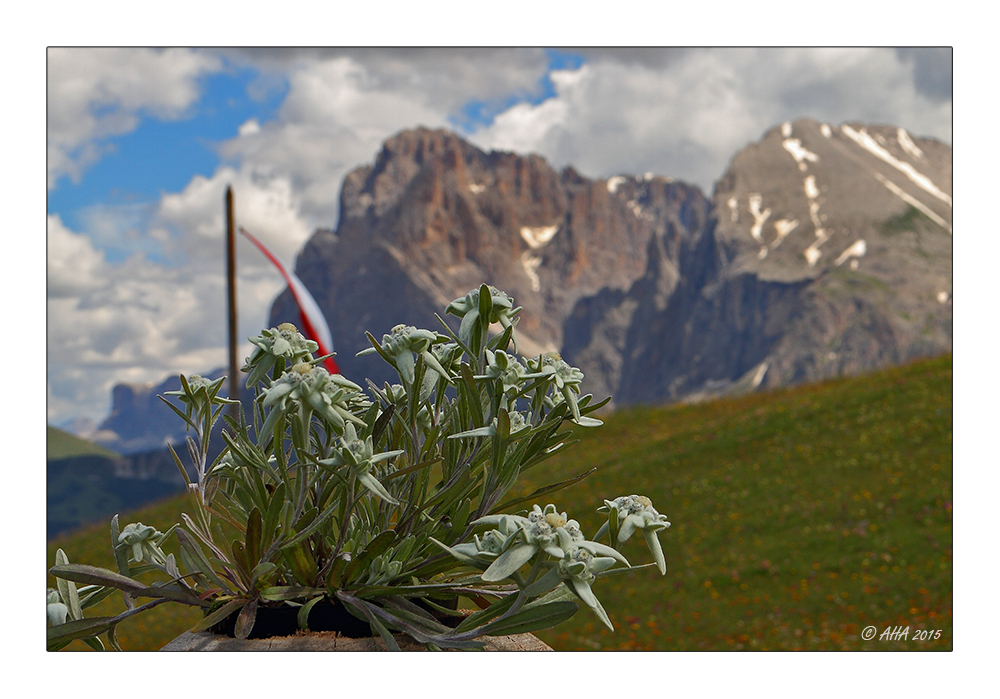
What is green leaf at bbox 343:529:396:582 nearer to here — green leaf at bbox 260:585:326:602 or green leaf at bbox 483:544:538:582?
green leaf at bbox 260:585:326:602

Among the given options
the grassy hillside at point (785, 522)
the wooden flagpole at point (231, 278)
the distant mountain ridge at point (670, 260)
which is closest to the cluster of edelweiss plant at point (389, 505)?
the grassy hillside at point (785, 522)

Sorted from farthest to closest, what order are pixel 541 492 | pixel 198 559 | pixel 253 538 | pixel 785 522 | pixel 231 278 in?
pixel 785 522, pixel 231 278, pixel 541 492, pixel 198 559, pixel 253 538

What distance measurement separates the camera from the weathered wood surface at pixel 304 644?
1633 millimetres

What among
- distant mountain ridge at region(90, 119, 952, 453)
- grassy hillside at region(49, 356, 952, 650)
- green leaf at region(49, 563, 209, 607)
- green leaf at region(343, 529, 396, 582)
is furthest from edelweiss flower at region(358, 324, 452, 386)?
distant mountain ridge at region(90, 119, 952, 453)

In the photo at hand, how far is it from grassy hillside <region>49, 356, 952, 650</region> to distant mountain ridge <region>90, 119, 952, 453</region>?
109715 mm

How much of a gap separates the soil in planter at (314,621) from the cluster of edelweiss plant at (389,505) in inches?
0.6

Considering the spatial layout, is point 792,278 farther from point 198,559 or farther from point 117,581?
point 117,581

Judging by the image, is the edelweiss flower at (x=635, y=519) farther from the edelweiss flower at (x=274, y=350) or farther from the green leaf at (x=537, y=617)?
the edelweiss flower at (x=274, y=350)

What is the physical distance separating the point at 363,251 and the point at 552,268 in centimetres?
4815

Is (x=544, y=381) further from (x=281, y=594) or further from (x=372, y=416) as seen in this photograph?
(x=281, y=594)

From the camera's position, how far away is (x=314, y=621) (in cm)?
173

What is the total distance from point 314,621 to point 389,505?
30 cm

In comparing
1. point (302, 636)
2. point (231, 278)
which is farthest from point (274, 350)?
point (231, 278)

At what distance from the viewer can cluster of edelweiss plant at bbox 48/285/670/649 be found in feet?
4.69
